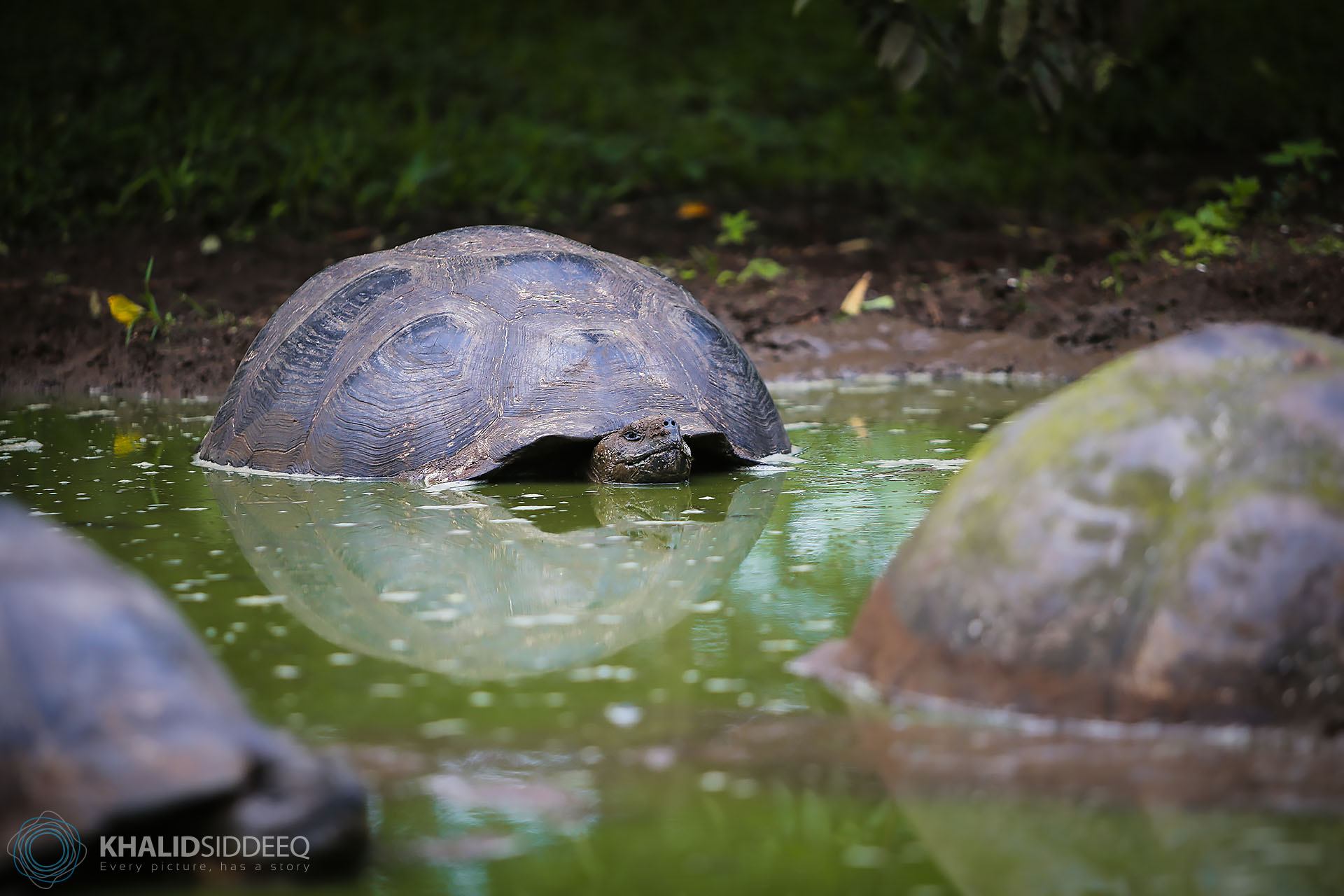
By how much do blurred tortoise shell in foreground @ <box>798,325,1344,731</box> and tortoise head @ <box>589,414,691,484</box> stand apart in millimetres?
2276

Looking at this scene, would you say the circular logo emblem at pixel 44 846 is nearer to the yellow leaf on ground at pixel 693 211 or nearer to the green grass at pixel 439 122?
the green grass at pixel 439 122

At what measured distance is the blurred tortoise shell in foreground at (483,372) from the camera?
17.6 feet

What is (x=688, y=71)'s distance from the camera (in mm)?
16078

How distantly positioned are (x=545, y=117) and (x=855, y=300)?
19.3ft

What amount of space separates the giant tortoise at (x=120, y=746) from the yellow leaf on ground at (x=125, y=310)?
21.5 feet

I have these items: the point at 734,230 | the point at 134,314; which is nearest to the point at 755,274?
the point at 734,230

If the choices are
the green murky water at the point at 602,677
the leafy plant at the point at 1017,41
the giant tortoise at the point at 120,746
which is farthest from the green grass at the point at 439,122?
the giant tortoise at the point at 120,746

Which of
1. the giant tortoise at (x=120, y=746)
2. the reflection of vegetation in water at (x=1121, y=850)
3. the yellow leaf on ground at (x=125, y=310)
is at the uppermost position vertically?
the giant tortoise at (x=120, y=746)

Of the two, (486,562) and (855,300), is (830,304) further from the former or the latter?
(486,562)

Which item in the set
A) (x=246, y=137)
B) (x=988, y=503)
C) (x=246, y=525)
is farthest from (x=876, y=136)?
(x=988, y=503)

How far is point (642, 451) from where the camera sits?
5199 mm

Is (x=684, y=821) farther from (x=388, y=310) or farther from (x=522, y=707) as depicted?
(x=388, y=310)

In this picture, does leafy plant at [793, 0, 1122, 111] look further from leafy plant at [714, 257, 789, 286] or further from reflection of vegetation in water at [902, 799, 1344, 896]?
reflection of vegetation in water at [902, 799, 1344, 896]

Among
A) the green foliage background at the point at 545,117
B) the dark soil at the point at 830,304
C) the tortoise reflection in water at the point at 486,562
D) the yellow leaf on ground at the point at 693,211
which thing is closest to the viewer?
the tortoise reflection in water at the point at 486,562
